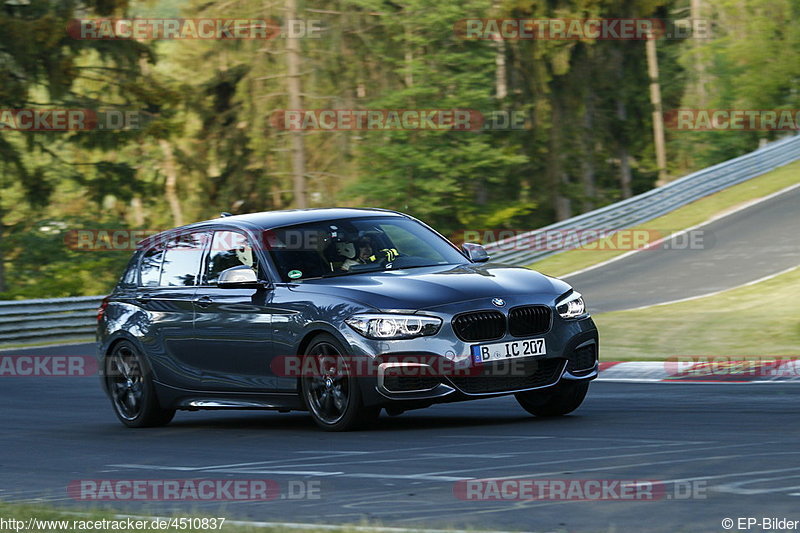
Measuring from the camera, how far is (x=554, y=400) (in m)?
10.5

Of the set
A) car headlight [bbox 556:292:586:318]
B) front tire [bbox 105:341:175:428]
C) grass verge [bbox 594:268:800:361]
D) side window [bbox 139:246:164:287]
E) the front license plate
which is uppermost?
side window [bbox 139:246:164:287]

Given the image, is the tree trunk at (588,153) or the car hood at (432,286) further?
the tree trunk at (588,153)

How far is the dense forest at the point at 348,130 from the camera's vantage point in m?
39.3

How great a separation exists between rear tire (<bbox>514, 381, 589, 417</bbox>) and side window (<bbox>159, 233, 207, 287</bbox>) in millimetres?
2913

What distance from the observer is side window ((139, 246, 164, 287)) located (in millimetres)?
11977

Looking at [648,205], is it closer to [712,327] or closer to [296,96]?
[296,96]

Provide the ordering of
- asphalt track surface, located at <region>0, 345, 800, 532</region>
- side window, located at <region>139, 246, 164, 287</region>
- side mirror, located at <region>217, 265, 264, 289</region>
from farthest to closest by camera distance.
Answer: side window, located at <region>139, 246, 164, 287</region>, side mirror, located at <region>217, 265, 264, 289</region>, asphalt track surface, located at <region>0, 345, 800, 532</region>

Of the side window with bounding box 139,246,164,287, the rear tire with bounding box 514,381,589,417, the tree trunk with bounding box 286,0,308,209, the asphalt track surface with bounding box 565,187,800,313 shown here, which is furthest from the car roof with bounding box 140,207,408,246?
the tree trunk with bounding box 286,0,308,209

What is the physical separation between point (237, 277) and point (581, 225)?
75.6 feet

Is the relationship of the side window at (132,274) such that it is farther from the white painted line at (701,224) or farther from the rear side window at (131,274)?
the white painted line at (701,224)

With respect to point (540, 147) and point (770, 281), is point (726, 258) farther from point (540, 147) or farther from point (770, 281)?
point (540, 147)

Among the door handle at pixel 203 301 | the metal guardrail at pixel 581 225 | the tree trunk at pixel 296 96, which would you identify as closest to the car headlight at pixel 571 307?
the door handle at pixel 203 301

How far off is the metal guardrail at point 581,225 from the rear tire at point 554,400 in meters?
15.7

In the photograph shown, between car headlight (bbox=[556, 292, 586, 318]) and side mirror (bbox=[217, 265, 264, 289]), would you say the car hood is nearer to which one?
car headlight (bbox=[556, 292, 586, 318])
